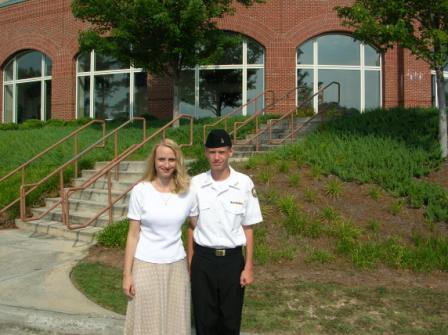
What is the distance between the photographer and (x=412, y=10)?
331 inches

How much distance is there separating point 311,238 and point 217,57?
818cm

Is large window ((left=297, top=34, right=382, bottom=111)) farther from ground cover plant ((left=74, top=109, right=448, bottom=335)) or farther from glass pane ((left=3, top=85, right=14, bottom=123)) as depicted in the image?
glass pane ((left=3, top=85, right=14, bottom=123))

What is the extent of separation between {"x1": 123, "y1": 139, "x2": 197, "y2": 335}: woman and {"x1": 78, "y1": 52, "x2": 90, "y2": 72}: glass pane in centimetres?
1849

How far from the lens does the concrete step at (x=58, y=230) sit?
768 cm

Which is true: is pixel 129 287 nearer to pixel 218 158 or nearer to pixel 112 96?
pixel 218 158

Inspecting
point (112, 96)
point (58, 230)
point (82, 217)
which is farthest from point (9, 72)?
point (58, 230)

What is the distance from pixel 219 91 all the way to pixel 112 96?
465cm

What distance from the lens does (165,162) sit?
3.20 meters

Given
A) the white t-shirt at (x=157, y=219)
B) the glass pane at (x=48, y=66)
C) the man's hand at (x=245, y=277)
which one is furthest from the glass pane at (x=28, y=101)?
the man's hand at (x=245, y=277)

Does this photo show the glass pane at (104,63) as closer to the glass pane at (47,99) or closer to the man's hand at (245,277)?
the glass pane at (47,99)

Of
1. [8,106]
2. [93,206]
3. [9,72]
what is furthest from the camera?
[9,72]

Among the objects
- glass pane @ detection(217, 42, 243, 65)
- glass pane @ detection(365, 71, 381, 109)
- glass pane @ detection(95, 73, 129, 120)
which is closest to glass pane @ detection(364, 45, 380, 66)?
glass pane @ detection(365, 71, 381, 109)

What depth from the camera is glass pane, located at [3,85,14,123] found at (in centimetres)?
2314

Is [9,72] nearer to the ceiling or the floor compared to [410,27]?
nearer to the ceiling
